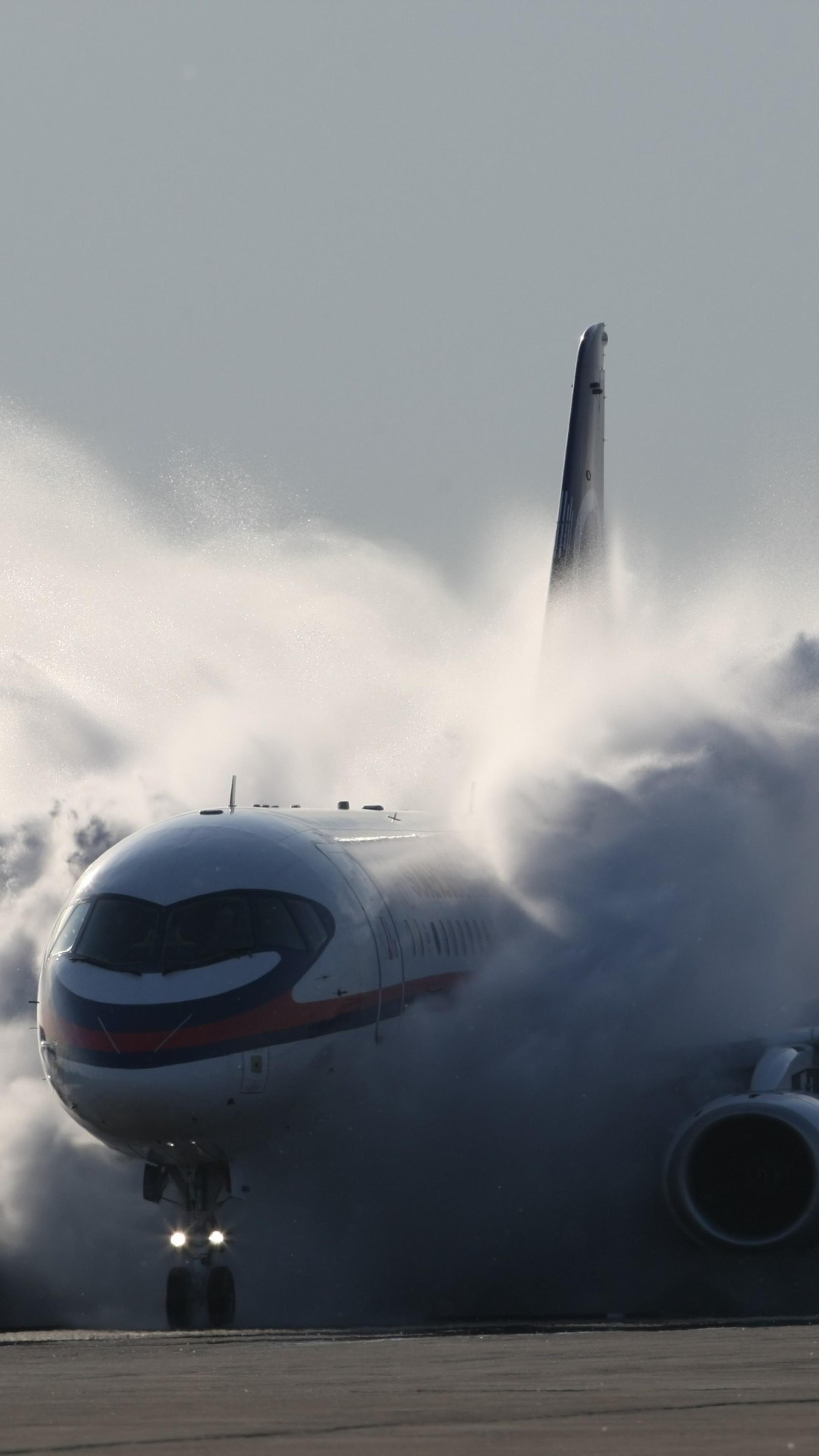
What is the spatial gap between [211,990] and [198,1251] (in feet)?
7.66

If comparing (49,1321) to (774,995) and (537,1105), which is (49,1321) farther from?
(774,995)

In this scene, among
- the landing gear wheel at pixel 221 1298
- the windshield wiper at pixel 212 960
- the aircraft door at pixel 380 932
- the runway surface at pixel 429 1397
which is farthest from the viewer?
the aircraft door at pixel 380 932

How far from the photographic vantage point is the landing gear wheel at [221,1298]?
19.1 metres

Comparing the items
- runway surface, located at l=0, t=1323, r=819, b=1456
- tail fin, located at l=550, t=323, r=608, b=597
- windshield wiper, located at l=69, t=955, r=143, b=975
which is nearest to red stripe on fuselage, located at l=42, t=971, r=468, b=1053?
windshield wiper, located at l=69, t=955, r=143, b=975

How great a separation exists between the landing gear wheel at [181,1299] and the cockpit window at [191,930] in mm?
2495

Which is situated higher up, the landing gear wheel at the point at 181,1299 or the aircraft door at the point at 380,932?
the aircraft door at the point at 380,932

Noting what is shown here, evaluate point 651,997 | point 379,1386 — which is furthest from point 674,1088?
point 379,1386

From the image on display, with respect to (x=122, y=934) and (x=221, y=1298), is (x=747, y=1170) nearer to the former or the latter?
(x=221, y=1298)

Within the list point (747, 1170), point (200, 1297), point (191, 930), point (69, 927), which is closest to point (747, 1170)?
point (747, 1170)

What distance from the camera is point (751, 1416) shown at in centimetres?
792

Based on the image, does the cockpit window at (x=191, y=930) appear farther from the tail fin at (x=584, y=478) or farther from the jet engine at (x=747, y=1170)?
the tail fin at (x=584, y=478)

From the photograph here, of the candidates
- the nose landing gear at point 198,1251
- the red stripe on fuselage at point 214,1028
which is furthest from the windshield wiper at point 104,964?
the nose landing gear at point 198,1251

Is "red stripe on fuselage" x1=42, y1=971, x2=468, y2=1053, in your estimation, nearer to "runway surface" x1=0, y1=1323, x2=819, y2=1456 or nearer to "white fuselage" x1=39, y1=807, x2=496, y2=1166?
"white fuselage" x1=39, y1=807, x2=496, y2=1166

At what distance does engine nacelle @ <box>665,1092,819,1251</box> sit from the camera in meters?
21.0
